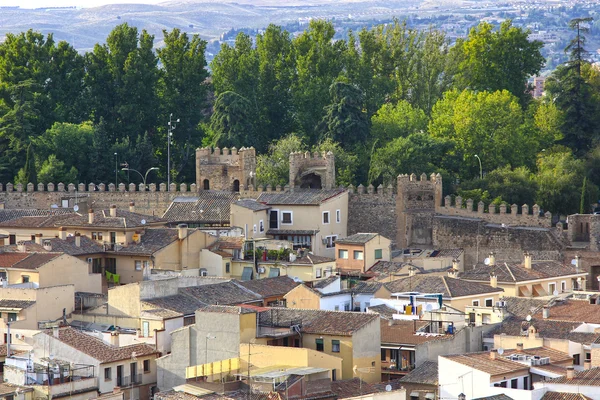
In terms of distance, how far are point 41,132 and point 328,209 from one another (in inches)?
573

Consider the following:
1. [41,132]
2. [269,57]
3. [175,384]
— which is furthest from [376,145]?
[175,384]

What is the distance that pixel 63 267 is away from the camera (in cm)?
4556

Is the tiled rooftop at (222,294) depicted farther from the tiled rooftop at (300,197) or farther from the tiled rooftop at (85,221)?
the tiled rooftop at (300,197)

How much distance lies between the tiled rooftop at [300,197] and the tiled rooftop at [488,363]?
2099 cm

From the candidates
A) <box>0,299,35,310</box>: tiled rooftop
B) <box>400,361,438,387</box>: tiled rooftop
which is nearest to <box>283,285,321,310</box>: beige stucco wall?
<box>0,299,35,310</box>: tiled rooftop

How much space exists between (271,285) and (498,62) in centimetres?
2904

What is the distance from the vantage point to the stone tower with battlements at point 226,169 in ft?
199

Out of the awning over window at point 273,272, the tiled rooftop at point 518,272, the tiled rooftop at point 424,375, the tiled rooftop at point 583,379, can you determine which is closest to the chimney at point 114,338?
the tiled rooftop at point 424,375

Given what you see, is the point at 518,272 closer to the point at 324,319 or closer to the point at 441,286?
the point at 441,286

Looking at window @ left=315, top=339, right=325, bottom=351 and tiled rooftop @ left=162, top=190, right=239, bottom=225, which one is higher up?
tiled rooftop @ left=162, top=190, right=239, bottom=225

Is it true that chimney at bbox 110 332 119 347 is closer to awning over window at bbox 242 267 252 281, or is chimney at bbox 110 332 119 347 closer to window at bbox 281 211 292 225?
awning over window at bbox 242 267 252 281

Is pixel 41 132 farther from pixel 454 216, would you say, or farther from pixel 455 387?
pixel 455 387

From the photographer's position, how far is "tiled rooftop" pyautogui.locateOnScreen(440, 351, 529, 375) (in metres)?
34.5

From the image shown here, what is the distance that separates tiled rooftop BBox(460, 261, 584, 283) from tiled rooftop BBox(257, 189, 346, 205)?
→ 750cm
